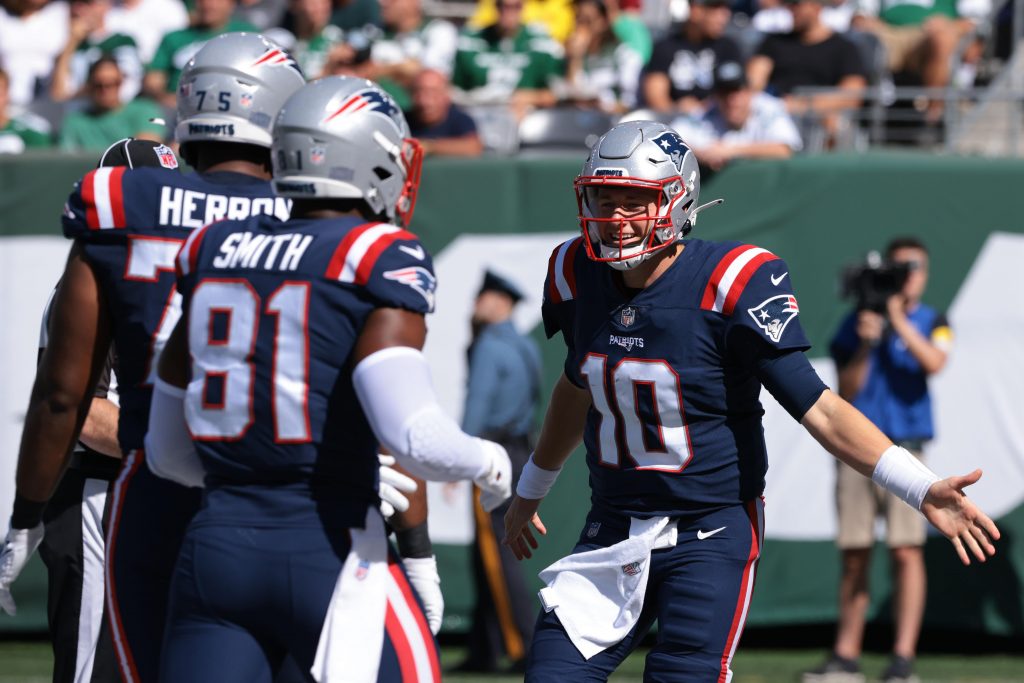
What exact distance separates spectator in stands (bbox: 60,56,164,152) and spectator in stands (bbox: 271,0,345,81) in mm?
1328

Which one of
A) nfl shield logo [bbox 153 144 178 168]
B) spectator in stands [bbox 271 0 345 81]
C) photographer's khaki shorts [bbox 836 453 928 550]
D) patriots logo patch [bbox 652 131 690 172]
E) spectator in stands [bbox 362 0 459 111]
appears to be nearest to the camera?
patriots logo patch [bbox 652 131 690 172]

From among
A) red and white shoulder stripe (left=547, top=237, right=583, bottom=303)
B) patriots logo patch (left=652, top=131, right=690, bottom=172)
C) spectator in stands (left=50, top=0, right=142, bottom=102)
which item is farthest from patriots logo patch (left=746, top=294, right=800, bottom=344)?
spectator in stands (left=50, top=0, right=142, bottom=102)

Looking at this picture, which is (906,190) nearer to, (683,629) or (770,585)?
(770,585)

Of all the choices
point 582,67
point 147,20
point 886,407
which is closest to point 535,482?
point 886,407

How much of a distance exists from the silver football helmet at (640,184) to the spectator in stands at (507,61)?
5.52 m

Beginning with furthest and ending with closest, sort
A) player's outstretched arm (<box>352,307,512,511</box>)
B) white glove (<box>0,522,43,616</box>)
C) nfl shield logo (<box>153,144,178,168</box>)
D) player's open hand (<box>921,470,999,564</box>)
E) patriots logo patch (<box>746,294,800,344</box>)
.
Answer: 1. nfl shield logo (<box>153,144,178,168</box>)
2. white glove (<box>0,522,43,616</box>)
3. patriots logo patch (<box>746,294,800,344</box>)
4. player's open hand (<box>921,470,999,564</box>)
5. player's outstretched arm (<box>352,307,512,511</box>)

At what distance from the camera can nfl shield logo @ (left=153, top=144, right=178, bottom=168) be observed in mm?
4183

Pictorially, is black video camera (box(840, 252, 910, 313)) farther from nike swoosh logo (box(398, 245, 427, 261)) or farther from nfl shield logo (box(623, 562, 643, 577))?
nike swoosh logo (box(398, 245, 427, 261))

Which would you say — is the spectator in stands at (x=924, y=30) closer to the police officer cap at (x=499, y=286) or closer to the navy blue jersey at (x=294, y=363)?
the police officer cap at (x=499, y=286)

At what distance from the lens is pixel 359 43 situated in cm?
934

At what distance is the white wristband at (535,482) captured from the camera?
13.8ft

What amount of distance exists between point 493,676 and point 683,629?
11.7ft

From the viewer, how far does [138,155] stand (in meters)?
4.21

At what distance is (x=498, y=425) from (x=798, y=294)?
1.69 m
